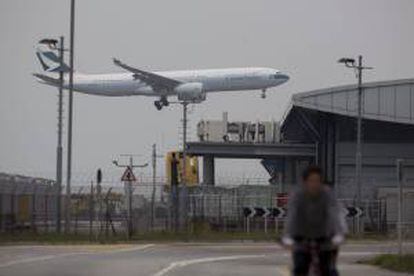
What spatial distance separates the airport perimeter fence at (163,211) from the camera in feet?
150

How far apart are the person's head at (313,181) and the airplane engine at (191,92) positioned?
2271 inches

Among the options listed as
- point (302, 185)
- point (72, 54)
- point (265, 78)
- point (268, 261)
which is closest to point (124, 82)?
point (265, 78)

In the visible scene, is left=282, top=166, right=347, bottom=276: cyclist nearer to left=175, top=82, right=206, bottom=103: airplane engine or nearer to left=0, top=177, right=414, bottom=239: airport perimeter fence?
left=0, top=177, right=414, bottom=239: airport perimeter fence

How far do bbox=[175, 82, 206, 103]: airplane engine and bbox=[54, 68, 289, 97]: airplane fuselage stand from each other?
1.58 m

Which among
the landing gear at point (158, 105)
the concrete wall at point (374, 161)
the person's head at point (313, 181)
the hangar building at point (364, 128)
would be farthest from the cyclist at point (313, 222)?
the landing gear at point (158, 105)

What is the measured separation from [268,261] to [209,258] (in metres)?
2.01

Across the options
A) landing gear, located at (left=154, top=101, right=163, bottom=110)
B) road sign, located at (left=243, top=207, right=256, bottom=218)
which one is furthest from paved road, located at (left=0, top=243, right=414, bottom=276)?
landing gear, located at (left=154, top=101, right=163, bottom=110)

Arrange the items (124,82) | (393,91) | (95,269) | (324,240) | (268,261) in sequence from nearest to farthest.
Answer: (324,240) → (95,269) → (268,261) → (393,91) → (124,82)

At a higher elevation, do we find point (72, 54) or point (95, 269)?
point (72, 54)

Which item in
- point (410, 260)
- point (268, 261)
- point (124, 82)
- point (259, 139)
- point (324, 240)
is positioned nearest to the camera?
point (324, 240)

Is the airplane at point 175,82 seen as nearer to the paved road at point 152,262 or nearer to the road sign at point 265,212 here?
the road sign at point 265,212

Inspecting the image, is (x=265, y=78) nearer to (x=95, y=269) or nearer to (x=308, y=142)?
(x=308, y=142)

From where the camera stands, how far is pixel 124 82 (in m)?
79.4

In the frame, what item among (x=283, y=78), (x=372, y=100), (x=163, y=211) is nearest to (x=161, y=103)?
(x=283, y=78)
